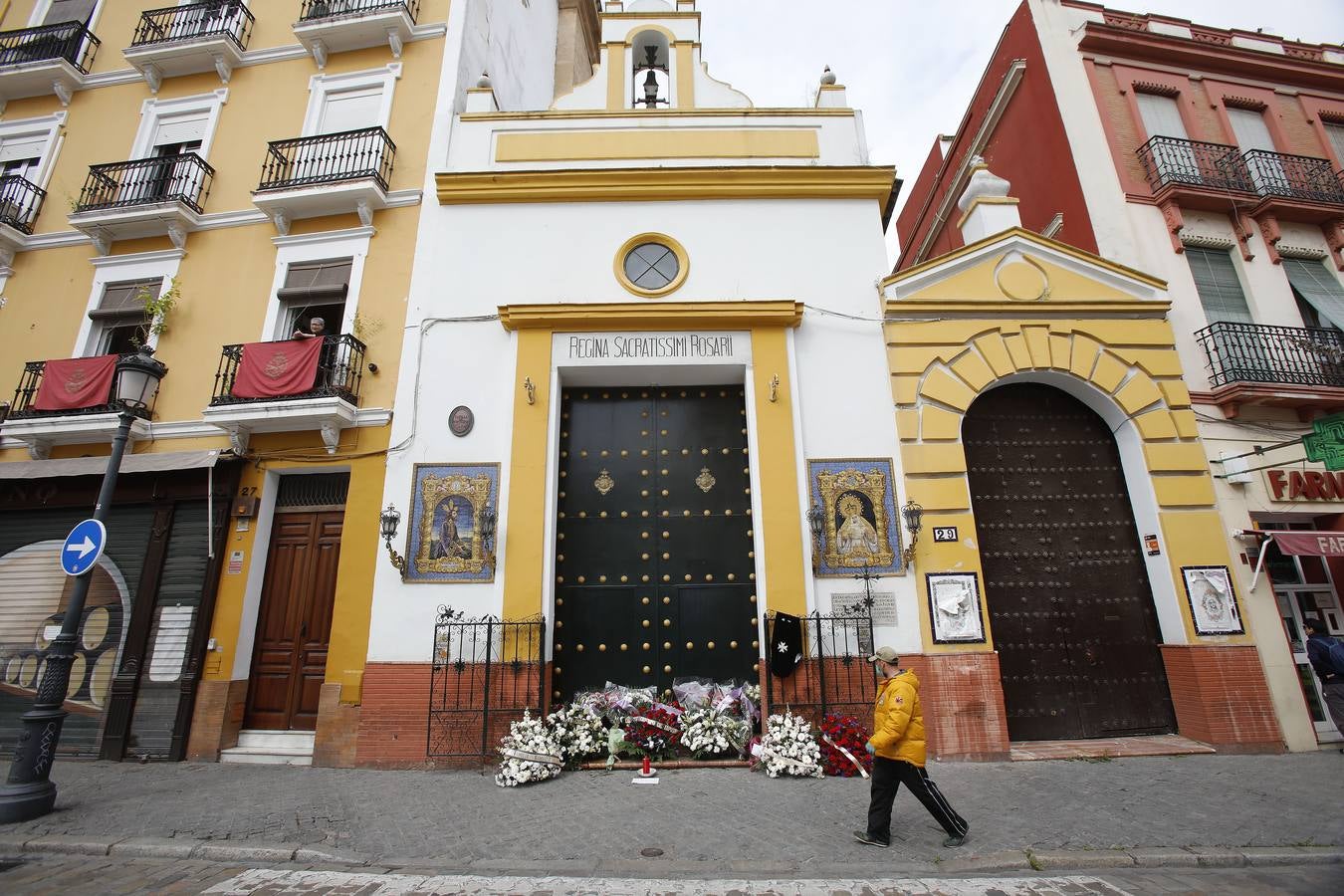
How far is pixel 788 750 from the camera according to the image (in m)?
6.87

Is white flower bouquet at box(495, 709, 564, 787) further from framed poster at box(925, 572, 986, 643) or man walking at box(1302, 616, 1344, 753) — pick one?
man walking at box(1302, 616, 1344, 753)

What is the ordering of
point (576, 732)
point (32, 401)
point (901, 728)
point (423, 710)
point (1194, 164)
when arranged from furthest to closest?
point (1194, 164) → point (32, 401) → point (423, 710) → point (576, 732) → point (901, 728)

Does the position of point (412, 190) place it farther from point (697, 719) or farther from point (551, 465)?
point (697, 719)

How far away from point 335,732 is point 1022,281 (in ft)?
38.0

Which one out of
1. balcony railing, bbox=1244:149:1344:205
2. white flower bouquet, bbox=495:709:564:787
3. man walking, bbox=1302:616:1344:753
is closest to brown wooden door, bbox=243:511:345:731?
white flower bouquet, bbox=495:709:564:787

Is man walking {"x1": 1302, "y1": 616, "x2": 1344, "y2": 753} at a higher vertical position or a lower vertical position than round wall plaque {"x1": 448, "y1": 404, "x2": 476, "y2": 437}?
lower

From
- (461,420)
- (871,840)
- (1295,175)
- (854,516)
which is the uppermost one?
(1295,175)

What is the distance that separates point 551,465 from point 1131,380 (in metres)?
8.55

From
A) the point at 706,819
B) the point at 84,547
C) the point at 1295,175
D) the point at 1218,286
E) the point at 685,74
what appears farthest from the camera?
the point at 685,74

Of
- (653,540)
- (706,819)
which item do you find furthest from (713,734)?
(653,540)

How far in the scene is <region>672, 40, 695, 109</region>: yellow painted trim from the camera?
424 inches

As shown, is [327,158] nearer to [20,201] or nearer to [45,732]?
[20,201]

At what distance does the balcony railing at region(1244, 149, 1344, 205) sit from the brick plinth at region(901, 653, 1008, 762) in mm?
9990

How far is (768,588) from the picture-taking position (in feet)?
25.7
